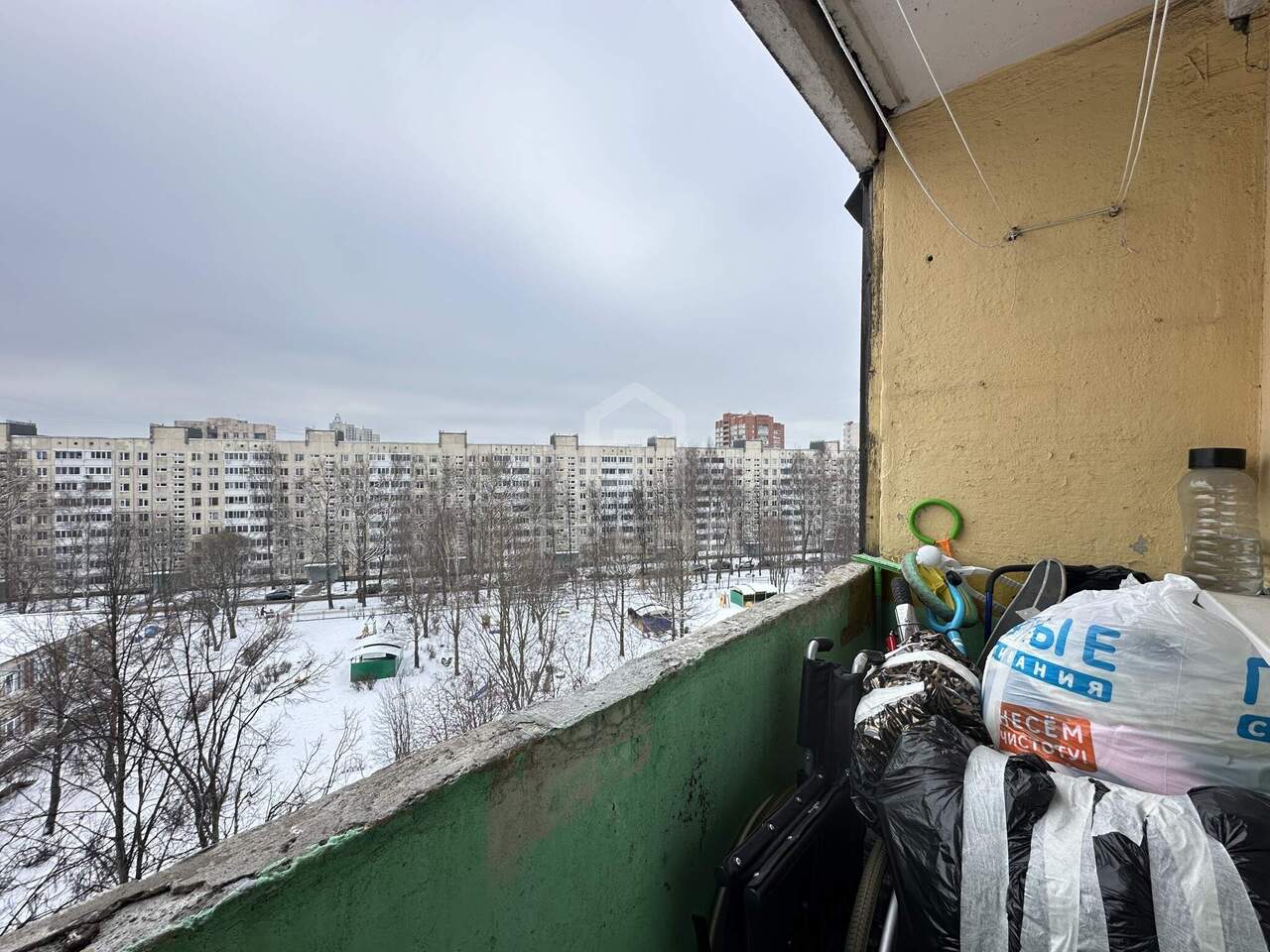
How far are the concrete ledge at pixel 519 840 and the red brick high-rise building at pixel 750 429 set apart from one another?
35.6m

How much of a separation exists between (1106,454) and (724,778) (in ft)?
5.76

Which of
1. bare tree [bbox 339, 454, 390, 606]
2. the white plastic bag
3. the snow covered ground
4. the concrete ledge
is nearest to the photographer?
the concrete ledge

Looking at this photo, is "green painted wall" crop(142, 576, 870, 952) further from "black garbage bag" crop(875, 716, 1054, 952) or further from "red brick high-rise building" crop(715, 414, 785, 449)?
"red brick high-rise building" crop(715, 414, 785, 449)

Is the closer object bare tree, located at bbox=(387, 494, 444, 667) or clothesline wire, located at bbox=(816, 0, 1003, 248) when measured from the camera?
clothesline wire, located at bbox=(816, 0, 1003, 248)

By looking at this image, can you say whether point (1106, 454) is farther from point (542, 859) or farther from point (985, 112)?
point (542, 859)

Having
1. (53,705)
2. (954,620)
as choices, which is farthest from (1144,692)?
(53,705)

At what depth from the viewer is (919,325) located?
2150 millimetres

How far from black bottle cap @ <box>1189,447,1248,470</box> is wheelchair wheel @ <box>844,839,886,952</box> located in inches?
59.5

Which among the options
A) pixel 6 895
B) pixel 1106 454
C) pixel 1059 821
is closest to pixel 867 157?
pixel 1106 454

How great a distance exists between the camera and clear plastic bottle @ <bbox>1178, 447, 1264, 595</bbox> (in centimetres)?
154

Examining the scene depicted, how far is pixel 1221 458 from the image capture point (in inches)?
59.5

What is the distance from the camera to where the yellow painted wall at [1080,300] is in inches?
64.1

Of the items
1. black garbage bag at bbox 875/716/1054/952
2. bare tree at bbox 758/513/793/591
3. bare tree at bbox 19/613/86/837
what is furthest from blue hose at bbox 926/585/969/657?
bare tree at bbox 758/513/793/591

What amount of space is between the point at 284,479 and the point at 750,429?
1140 inches
